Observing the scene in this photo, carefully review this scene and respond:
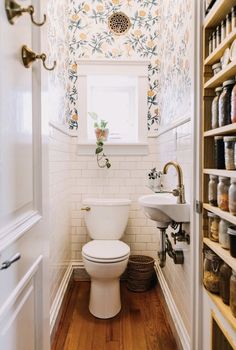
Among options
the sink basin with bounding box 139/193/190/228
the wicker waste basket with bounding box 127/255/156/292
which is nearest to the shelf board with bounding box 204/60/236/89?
the sink basin with bounding box 139/193/190/228

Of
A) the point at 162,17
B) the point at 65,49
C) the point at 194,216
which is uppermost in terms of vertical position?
the point at 162,17

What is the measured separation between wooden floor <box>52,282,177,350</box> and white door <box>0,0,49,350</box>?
74 centimetres

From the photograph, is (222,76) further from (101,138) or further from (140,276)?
(140,276)

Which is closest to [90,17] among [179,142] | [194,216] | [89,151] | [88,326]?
[89,151]

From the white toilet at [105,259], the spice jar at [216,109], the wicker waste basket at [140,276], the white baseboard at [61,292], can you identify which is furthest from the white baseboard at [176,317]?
the spice jar at [216,109]

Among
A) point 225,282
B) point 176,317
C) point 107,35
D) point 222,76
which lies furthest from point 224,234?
point 107,35

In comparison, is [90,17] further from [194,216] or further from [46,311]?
[46,311]

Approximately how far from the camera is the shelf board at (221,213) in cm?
92

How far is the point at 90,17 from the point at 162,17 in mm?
669

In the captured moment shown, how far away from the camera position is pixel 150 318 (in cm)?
200

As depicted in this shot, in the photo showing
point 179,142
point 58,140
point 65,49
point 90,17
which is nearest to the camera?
point 179,142

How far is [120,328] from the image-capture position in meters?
1.89

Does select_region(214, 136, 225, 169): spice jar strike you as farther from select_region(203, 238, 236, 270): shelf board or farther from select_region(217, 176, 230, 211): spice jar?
select_region(203, 238, 236, 270): shelf board

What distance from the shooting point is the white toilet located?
197cm
